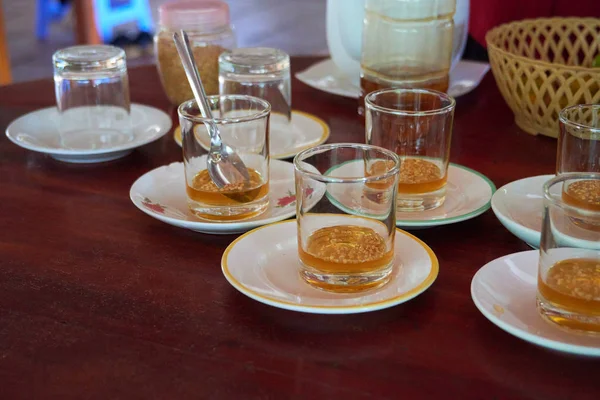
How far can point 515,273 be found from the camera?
0.63 m

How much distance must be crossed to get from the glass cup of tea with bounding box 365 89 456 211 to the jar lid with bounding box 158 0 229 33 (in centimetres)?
39

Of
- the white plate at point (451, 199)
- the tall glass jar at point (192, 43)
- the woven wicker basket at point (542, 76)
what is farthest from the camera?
the tall glass jar at point (192, 43)

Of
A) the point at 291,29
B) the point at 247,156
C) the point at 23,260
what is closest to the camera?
the point at 23,260

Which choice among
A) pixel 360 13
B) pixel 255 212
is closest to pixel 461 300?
pixel 255 212

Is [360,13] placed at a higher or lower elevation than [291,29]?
higher

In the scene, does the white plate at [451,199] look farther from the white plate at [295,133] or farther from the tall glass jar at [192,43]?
the tall glass jar at [192,43]

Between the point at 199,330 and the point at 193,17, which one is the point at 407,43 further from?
the point at 199,330

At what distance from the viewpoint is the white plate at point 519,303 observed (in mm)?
539

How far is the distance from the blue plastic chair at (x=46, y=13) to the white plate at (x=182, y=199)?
3.03 meters

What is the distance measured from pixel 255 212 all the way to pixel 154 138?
0.24 m

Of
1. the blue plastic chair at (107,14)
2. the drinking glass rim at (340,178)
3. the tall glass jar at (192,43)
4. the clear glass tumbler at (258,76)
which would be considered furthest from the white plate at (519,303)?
the blue plastic chair at (107,14)

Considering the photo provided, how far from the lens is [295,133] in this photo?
1031 mm

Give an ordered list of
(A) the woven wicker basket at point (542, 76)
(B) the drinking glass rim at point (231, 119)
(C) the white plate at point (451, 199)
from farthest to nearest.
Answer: (A) the woven wicker basket at point (542, 76) < (B) the drinking glass rim at point (231, 119) < (C) the white plate at point (451, 199)

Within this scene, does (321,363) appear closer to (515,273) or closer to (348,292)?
(348,292)
